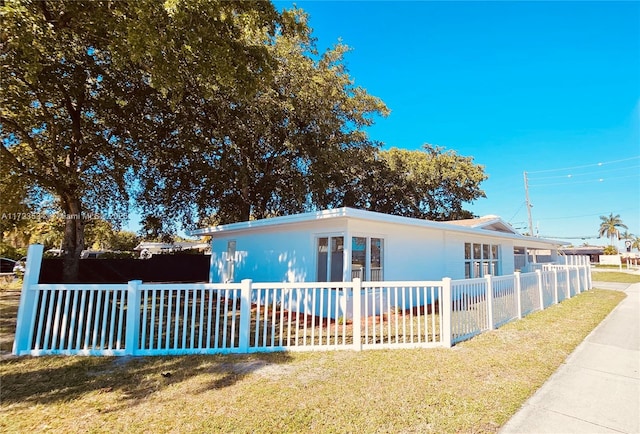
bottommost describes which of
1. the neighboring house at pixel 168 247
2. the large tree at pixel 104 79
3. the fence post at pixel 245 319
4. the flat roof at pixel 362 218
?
the fence post at pixel 245 319

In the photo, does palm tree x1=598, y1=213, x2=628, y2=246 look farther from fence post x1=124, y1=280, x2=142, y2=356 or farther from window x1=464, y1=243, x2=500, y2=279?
fence post x1=124, y1=280, x2=142, y2=356

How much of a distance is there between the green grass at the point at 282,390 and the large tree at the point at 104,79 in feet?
18.3

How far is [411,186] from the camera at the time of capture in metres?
23.2

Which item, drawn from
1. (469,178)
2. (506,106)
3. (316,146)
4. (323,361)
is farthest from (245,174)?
(469,178)

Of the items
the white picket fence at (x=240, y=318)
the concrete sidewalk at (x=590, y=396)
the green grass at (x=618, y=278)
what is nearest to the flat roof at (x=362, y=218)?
the white picket fence at (x=240, y=318)

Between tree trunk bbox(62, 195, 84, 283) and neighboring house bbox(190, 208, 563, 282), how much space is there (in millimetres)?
4179

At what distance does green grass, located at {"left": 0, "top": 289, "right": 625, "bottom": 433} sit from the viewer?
309 centimetres

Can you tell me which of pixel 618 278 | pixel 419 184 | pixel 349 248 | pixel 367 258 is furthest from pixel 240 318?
pixel 618 278

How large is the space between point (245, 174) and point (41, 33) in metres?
8.60

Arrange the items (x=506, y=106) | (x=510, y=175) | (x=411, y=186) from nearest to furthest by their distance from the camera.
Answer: (x=506, y=106), (x=411, y=186), (x=510, y=175)

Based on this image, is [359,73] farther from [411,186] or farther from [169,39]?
[169,39]

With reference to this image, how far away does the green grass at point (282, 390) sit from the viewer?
10.1 ft

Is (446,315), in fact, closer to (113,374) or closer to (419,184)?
(113,374)

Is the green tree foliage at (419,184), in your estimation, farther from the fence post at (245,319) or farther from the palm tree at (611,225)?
the palm tree at (611,225)
